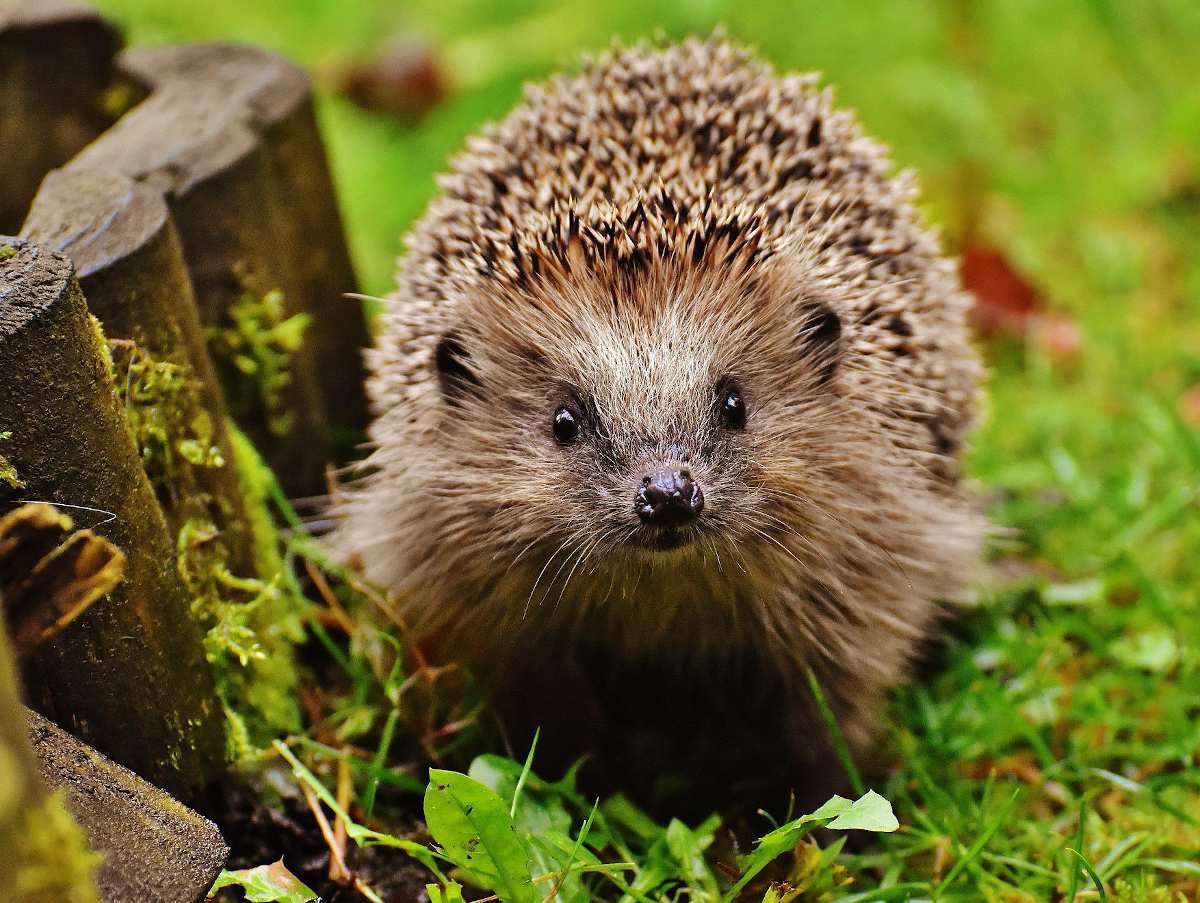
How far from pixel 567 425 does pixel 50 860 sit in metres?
1.26

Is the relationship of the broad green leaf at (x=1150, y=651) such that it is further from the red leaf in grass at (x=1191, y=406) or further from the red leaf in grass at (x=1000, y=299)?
the red leaf in grass at (x=1000, y=299)

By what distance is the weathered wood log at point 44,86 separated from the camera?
2982 millimetres

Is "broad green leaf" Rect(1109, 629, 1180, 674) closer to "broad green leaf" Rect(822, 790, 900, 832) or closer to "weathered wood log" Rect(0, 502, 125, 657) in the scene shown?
"broad green leaf" Rect(822, 790, 900, 832)

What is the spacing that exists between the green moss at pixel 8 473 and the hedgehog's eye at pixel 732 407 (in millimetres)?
1188

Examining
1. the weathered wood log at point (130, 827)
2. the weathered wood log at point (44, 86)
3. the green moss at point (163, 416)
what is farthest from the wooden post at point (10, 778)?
the weathered wood log at point (44, 86)

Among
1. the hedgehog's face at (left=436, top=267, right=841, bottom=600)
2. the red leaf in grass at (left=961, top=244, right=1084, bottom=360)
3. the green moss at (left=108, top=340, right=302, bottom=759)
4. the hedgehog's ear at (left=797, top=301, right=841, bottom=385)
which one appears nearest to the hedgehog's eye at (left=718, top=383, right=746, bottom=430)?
the hedgehog's face at (left=436, top=267, right=841, bottom=600)

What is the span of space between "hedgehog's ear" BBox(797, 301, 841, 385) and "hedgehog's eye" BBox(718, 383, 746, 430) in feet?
0.60

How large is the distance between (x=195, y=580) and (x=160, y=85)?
1.35 meters

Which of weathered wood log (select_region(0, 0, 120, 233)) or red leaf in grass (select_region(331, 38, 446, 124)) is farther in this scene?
red leaf in grass (select_region(331, 38, 446, 124))

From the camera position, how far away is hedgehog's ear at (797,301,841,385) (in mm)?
2408

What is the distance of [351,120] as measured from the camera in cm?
577

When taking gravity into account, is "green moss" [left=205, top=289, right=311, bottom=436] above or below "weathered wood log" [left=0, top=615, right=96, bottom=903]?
above

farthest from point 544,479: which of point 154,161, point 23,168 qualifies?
point 23,168

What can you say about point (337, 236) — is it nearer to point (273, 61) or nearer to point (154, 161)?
point (273, 61)
